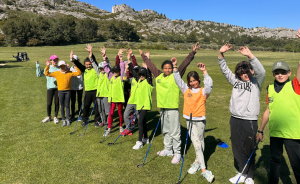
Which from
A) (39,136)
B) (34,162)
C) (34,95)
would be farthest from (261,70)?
(34,95)

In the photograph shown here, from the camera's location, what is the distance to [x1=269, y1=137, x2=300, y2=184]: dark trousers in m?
A: 3.12

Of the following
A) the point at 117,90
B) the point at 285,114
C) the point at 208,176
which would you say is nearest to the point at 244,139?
the point at 285,114

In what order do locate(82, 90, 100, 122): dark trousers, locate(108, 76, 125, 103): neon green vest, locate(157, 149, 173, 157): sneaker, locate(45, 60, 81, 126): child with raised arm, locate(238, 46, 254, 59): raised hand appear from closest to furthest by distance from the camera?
1. locate(238, 46, 254, 59): raised hand
2. locate(157, 149, 173, 157): sneaker
3. locate(108, 76, 125, 103): neon green vest
4. locate(45, 60, 81, 126): child with raised arm
5. locate(82, 90, 100, 122): dark trousers

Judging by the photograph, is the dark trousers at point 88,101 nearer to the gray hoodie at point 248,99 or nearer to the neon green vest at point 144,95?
the neon green vest at point 144,95

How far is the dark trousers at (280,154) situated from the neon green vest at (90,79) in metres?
5.89

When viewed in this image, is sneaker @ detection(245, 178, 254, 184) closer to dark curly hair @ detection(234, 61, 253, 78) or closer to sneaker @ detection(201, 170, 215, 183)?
sneaker @ detection(201, 170, 215, 183)

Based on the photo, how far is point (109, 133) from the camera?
6598 millimetres

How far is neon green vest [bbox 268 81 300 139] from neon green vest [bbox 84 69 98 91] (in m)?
5.83

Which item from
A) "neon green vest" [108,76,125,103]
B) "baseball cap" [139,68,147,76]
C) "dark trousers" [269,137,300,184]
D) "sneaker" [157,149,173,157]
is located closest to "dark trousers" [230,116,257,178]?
"dark trousers" [269,137,300,184]

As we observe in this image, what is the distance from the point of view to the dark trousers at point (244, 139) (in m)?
3.73

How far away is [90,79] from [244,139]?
217 inches

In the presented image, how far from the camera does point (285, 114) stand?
317cm

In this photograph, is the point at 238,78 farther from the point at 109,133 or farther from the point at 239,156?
the point at 109,133

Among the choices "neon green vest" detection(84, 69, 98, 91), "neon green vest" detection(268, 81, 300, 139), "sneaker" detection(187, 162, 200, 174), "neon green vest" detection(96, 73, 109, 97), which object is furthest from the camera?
"neon green vest" detection(84, 69, 98, 91)
